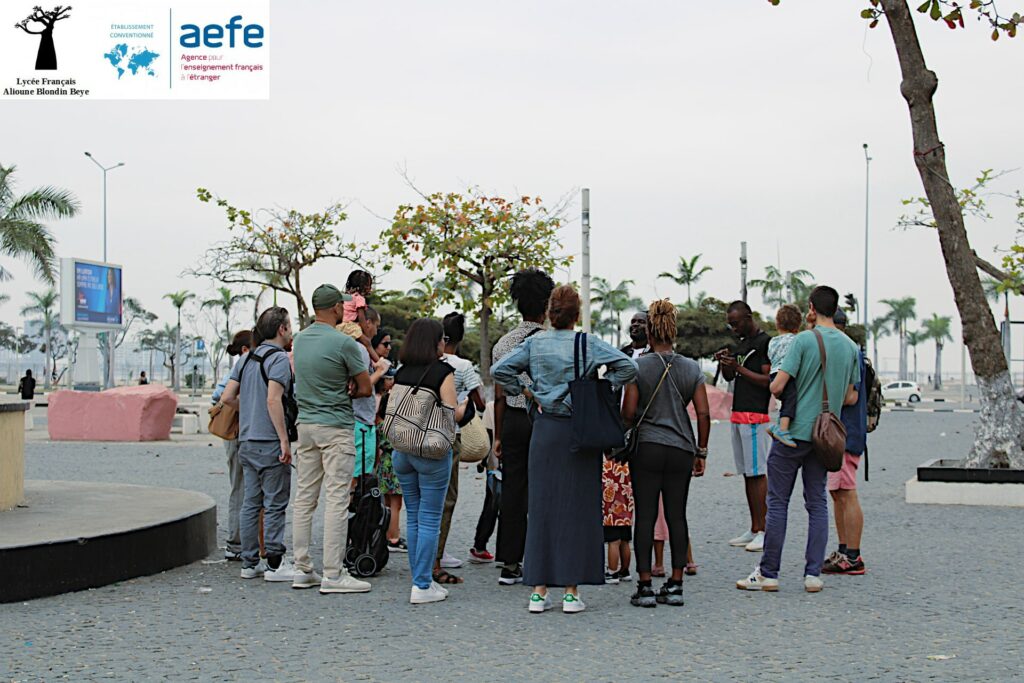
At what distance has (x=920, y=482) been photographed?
12.2 meters

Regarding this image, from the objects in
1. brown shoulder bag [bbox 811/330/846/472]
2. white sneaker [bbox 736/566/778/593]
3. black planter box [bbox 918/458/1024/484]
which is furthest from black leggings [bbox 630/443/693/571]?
black planter box [bbox 918/458/1024/484]

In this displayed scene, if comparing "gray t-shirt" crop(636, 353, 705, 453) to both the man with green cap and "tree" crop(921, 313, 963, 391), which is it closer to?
the man with green cap

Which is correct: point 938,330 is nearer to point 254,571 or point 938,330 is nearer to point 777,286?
point 777,286

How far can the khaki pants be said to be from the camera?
7.28 metres

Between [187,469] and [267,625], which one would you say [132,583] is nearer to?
[267,625]

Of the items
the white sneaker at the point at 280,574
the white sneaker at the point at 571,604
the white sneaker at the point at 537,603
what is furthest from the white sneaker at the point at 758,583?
the white sneaker at the point at 280,574

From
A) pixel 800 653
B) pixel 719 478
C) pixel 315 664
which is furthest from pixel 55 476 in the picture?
pixel 800 653

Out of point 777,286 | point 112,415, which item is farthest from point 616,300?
point 112,415

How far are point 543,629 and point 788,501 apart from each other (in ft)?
6.25

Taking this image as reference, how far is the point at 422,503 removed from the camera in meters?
7.14

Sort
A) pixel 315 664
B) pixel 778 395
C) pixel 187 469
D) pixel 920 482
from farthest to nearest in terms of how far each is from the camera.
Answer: pixel 187 469
pixel 920 482
pixel 778 395
pixel 315 664

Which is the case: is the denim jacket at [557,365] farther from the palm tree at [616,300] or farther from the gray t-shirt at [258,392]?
the palm tree at [616,300]

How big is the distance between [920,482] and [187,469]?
31.8 feet

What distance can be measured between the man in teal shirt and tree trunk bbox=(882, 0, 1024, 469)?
570cm
